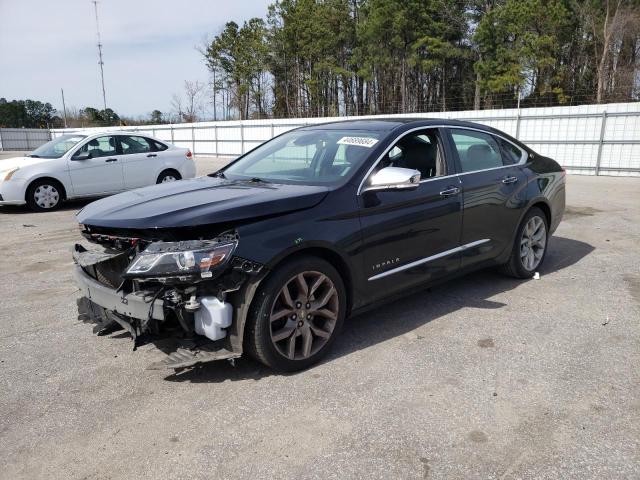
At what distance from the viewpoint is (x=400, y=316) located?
4445 millimetres

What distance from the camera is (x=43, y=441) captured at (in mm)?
2742

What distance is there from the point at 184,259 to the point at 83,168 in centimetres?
881

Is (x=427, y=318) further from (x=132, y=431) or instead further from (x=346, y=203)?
(x=132, y=431)

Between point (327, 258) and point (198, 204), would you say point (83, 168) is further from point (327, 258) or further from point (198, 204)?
point (327, 258)

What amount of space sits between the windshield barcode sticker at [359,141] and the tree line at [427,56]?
76.5 ft

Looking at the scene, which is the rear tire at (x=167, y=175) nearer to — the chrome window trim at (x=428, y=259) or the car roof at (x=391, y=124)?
the car roof at (x=391, y=124)

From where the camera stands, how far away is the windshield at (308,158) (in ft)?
12.7

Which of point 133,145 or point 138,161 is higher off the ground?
point 133,145

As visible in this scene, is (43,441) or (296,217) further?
(296,217)

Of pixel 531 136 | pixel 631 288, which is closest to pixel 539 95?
pixel 531 136

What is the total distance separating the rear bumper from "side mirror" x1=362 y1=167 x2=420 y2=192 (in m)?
1.63

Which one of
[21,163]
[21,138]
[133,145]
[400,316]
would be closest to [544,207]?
[400,316]

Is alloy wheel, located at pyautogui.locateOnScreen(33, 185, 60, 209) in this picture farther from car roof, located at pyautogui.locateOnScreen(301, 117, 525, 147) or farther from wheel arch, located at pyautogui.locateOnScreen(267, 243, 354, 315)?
wheel arch, located at pyautogui.locateOnScreen(267, 243, 354, 315)

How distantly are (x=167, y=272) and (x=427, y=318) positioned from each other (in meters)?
2.32
